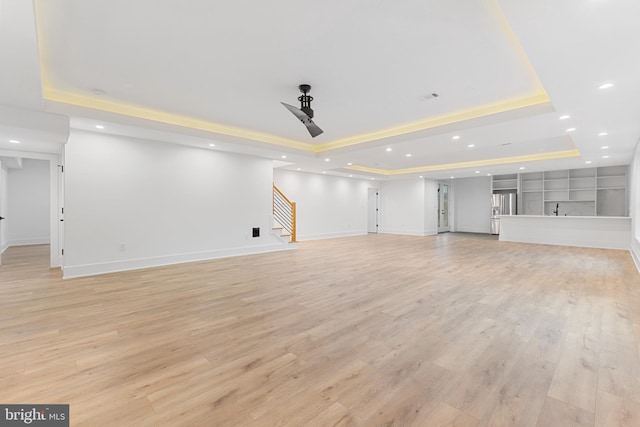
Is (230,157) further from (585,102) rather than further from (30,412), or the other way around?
(585,102)

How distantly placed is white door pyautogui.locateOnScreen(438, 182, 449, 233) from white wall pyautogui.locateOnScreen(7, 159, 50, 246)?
15041mm

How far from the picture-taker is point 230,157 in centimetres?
713

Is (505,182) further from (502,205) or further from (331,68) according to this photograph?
(331,68)

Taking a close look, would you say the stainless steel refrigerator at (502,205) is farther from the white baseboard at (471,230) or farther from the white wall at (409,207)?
the white wall at (409,207)

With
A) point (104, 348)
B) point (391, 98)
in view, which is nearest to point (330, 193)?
point (391, 98)

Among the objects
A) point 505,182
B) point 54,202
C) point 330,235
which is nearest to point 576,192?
point 505,182

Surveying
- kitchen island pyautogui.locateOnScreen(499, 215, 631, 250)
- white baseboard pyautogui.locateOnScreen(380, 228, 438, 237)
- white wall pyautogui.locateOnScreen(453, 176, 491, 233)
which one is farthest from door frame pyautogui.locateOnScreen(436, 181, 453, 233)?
kitchen island pyautogui.locateOnScreen(499, 215, 631, 250)

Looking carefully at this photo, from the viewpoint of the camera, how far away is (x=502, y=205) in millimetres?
12406

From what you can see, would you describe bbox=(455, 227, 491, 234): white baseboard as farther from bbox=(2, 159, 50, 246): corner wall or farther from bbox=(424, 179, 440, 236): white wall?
bbox=(2, 159, 50, 246): corner wall

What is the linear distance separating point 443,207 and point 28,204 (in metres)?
15.8

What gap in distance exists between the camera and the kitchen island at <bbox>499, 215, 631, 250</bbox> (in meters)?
8.52

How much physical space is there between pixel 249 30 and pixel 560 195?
42.6 feet

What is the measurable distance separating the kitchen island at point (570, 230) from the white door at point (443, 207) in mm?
3099

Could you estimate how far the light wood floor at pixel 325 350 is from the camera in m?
1.72
